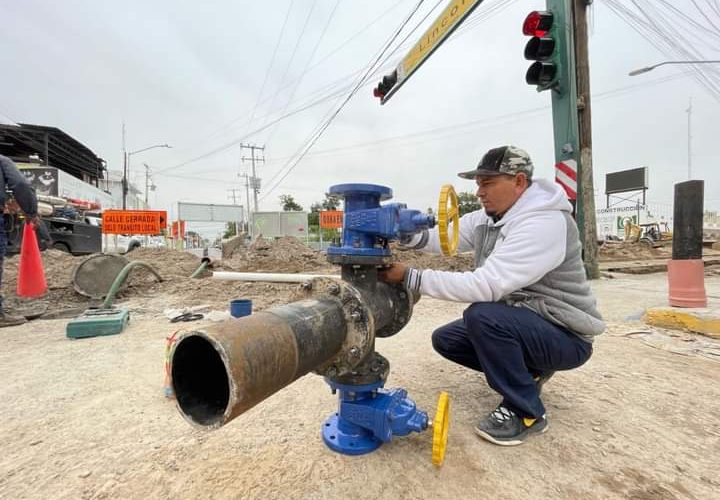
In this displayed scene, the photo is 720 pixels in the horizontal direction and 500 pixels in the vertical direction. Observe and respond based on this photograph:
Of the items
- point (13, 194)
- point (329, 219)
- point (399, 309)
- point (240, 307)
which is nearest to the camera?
point (399, 309)

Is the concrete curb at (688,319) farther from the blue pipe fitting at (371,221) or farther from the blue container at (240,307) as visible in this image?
the blue container at (240,307)

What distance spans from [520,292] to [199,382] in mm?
1350

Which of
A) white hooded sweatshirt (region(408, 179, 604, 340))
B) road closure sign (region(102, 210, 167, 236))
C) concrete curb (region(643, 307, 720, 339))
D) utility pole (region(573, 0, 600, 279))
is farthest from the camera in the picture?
road closure sign (region(102, 210, 167, 236))

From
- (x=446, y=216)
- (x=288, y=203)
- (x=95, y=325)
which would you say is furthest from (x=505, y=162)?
(x=288, y=203)

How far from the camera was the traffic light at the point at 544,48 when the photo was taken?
445 cm

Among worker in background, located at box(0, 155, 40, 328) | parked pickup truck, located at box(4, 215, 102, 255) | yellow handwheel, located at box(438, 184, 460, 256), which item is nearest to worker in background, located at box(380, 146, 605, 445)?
yellow handwheel, located at box(438, 184, 460, 256)

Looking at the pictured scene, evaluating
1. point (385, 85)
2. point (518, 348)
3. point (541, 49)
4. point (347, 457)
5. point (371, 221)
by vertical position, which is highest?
point (385, 85)

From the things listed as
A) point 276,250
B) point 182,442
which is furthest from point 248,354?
point 276,250

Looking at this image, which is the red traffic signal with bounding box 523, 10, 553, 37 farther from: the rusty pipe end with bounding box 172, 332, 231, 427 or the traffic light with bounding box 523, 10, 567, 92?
the rusty pipe end with bounding box 172, 332, 231, 427

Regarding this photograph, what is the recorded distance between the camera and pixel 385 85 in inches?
342

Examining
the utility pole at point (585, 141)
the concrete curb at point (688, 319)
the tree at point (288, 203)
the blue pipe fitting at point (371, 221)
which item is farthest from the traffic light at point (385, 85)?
the tree at point (288, 203)

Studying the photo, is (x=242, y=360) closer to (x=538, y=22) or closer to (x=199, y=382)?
(x=199, y=382)

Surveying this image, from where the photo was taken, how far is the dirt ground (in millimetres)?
1341

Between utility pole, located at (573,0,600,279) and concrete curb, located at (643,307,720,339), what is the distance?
9.48 feet
